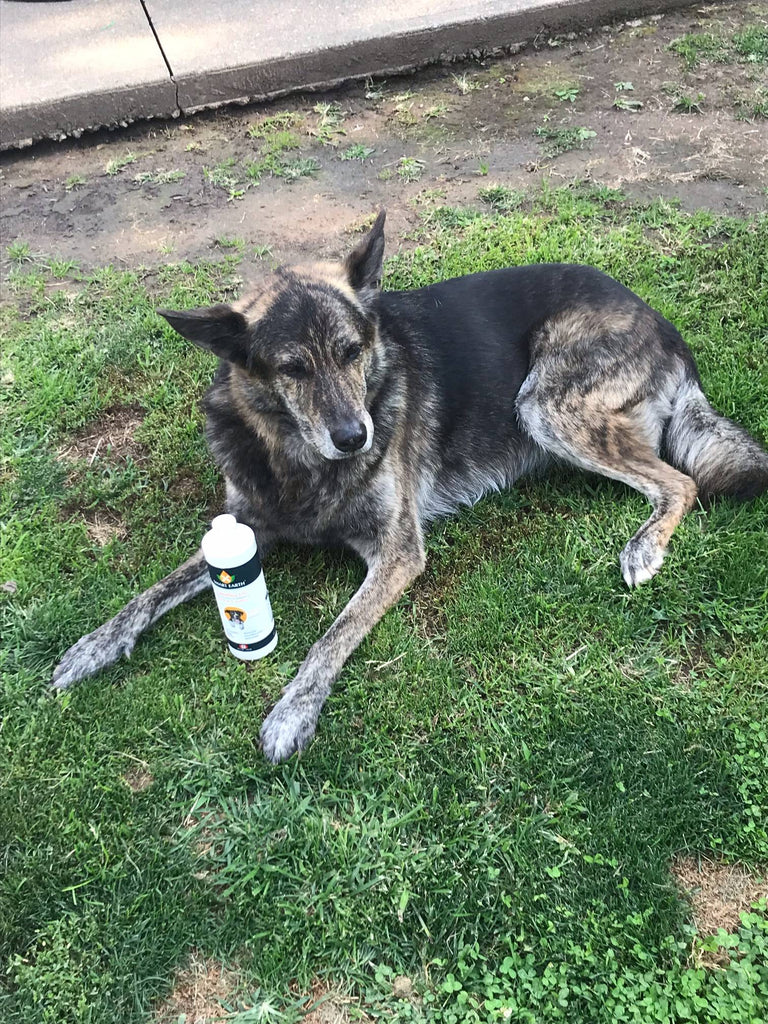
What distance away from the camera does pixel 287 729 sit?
2840mm

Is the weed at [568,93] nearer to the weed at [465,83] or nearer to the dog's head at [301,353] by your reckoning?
the weed at [465,83]

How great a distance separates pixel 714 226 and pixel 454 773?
13.9 feet

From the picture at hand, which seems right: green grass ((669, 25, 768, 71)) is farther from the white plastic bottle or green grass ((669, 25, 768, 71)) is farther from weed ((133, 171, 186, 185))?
the white plastic bottle

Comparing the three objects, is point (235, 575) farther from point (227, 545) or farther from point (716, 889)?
point (716, 889)

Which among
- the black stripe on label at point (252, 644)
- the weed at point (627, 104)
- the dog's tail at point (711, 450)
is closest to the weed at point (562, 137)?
the weed at point (627, 104)

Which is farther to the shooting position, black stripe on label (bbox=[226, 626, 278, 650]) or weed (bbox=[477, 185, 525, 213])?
weed (bbox=[477, 185, 525, 213])

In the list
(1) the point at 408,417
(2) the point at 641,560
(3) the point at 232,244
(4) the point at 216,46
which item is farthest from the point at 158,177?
(2) the point at 641,560

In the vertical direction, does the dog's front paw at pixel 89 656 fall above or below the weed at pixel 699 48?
below

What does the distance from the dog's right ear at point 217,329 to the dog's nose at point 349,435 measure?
0.53m

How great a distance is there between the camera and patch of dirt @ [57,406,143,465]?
418 cm

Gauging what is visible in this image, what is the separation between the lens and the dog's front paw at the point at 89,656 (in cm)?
310

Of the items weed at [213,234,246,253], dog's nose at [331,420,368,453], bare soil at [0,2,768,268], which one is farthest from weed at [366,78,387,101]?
A: dog's nose at [331,420,368,453]

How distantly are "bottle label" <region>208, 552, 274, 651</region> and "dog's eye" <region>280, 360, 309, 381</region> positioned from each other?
0.74 metres

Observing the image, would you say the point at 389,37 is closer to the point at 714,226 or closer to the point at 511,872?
Answer: the point at 714,226
